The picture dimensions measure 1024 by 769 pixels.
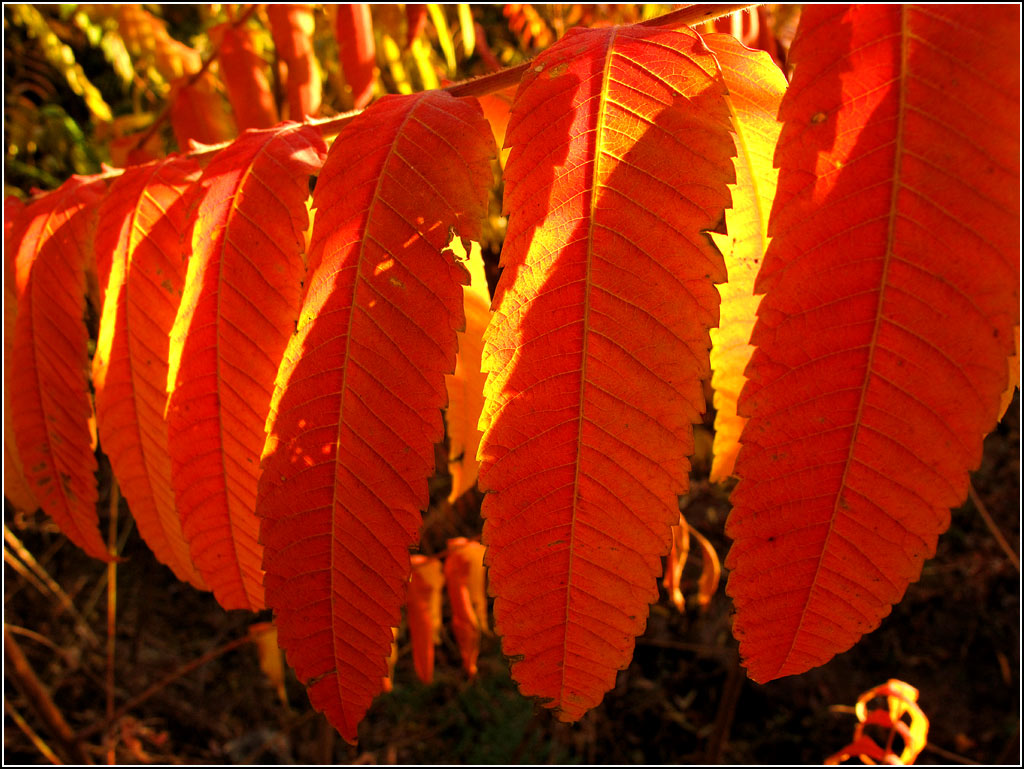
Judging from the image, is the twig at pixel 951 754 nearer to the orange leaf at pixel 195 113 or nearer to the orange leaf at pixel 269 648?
the orange leaf at pixel 269 648

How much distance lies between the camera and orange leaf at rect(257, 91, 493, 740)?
508 millimetres

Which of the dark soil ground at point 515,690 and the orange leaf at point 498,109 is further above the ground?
the orange leaf at point 498,109

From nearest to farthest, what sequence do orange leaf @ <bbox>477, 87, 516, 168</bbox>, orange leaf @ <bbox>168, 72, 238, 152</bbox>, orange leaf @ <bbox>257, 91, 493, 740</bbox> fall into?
1. orange leaf @ <bbox>257, 91, 493, 740</bbox>
2. orange leaf @ <bbox>477, 87, 516, 168</bbox>
3. orange leaf @ <bbox>168, 72, 238, 152</bbox>

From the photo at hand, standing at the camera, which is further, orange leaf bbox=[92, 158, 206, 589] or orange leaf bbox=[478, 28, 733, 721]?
orange leaf bbox=[92, 158, 206, 589]

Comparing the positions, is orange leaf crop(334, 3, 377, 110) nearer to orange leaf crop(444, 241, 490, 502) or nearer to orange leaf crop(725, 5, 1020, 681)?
orange leaf crop(444, 241, 490, 502)

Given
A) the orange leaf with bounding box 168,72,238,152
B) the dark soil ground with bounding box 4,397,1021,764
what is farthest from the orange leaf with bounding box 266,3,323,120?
the dark soil ground with bounding box 4,397,1021,764

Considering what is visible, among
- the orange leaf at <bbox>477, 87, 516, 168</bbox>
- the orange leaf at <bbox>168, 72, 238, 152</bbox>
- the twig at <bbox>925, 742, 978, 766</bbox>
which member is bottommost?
the twig at <bbox>925, 742, 978, 766</bbox>

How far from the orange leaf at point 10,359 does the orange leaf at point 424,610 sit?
636 millimetres

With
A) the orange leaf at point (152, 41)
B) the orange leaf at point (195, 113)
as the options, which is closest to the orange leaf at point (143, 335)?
the orange leaf at point (195, 113)

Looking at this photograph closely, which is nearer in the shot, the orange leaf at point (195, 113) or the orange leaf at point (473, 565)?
the orange leaf at point (473, 565)

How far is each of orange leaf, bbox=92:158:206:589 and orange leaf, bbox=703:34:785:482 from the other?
1.56ft

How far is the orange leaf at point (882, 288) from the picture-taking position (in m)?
0.37

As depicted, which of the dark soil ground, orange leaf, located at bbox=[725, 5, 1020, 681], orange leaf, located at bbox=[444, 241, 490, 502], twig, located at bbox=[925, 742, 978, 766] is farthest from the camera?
the dark soil ground

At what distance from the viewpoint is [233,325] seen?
593mm
